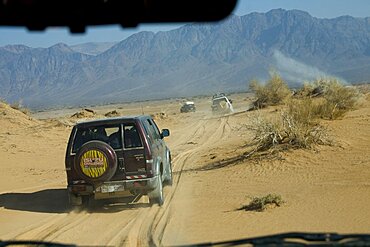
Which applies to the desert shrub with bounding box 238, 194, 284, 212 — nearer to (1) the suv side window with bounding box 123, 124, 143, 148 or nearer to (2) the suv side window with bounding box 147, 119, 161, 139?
(1) the suv side window with bounding box 123, 124, 143, 148

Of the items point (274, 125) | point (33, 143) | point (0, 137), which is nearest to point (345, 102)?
point (274, 125)

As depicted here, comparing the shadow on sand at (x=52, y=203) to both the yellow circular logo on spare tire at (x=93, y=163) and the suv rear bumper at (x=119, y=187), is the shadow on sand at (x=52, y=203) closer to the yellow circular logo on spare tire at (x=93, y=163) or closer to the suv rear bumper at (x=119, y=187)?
the suv rear bumper at (x=119, y=187)

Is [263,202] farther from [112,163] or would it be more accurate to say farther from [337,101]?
[337,101]

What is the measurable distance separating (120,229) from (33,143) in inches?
728

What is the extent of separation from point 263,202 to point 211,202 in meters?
1.46

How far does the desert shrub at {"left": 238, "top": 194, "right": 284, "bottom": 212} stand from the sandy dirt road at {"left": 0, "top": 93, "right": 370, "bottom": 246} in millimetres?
161

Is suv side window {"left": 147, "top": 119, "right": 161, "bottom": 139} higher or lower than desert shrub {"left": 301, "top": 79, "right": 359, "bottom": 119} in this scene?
higher

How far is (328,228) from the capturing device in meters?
8.82

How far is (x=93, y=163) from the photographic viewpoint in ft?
35.7

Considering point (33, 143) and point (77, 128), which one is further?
point (33, 143)

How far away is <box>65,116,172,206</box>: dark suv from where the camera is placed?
10.8 meters

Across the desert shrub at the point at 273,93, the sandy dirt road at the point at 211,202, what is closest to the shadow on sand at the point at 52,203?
the sandy dirt road at the point at 211,202

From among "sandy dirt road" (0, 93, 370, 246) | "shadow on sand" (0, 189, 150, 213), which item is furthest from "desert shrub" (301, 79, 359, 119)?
"shadow on sand" (0, 189, 150, 213)

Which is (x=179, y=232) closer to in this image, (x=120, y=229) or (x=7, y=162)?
(x=120, y=229)
